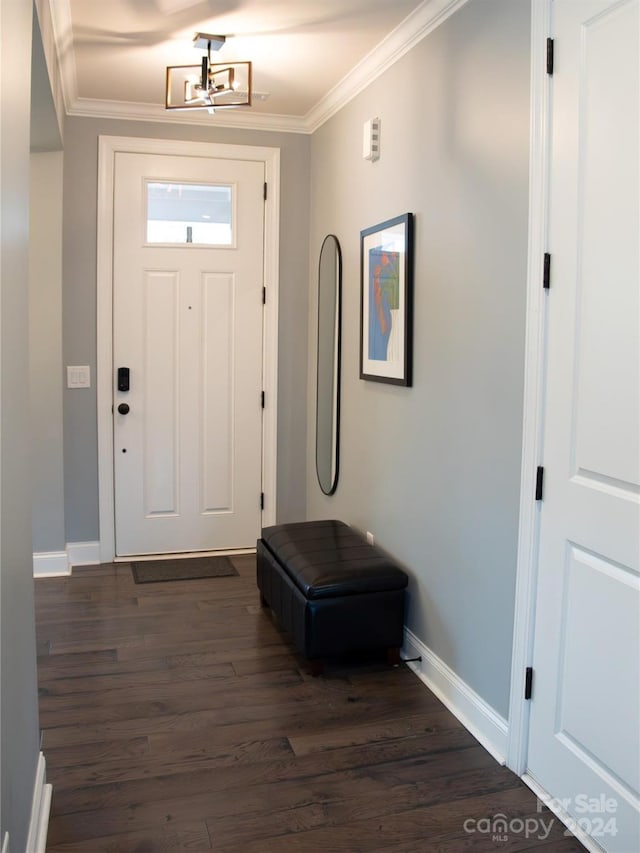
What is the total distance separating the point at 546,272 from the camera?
219 cm

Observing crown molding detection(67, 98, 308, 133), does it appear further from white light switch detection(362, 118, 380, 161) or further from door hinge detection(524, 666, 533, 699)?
door hinge detection(524, 666, 533, 699)

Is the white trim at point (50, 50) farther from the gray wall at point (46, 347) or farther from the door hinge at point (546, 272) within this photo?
the door hinge at point (546, 272)

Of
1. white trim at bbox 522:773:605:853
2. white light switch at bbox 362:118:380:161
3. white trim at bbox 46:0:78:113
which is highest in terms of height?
white trim at bbox 46:0:78:113

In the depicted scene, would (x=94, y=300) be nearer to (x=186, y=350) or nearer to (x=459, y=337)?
(x=186, y=350)

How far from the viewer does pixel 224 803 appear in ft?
7.29

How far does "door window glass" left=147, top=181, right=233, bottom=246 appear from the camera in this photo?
14.5 ft

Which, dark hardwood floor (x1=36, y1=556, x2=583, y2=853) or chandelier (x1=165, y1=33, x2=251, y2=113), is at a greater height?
chandelier (x1=165, y1=33, x2=251, y2=113)

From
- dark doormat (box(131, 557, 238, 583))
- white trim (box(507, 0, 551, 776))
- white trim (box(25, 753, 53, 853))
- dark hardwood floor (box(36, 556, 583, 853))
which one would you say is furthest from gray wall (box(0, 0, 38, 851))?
dark doormat (box(131, 557, 238, 583))

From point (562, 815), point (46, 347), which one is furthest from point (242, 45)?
→ point (562, 815)

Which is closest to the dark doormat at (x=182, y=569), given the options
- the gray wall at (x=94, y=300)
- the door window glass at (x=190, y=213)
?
the gray wall at (x=94, y=300)

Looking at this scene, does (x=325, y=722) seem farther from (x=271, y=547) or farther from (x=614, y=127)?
(x=614, y=127)

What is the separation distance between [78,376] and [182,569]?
4.09ft

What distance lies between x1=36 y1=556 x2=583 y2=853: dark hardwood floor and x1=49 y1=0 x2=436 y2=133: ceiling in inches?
101

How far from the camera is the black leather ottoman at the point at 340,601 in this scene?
118 inches
